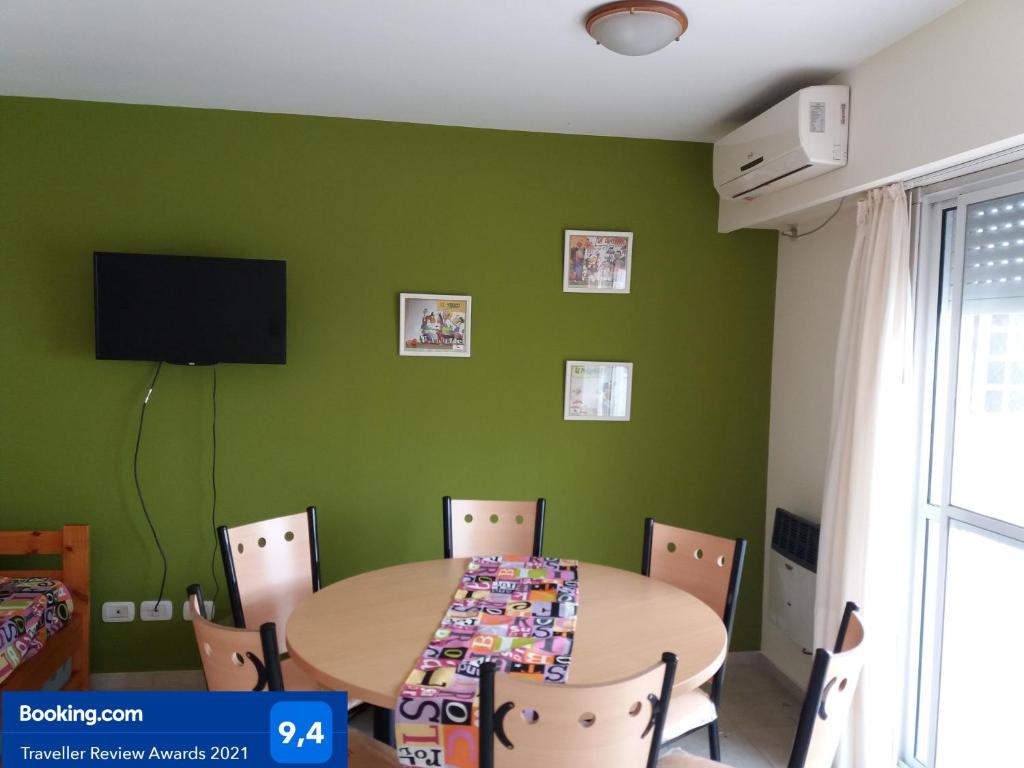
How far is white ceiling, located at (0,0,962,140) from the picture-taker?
2.22 meters

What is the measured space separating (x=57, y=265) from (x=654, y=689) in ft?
10.1

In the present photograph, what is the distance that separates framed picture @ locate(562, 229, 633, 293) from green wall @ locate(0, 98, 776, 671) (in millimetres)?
56

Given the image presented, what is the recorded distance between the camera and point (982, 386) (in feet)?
8.13

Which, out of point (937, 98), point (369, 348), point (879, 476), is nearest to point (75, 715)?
→ point (369, 348)

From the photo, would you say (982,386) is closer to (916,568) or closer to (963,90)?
(916,568)

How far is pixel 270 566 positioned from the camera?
2686mm

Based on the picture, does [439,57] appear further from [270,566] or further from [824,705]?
[824,705]

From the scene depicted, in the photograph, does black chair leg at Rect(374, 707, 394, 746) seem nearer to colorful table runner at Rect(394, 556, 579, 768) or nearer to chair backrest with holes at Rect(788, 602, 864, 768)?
colorful table runner at Rect(394, 556, 579, 768)

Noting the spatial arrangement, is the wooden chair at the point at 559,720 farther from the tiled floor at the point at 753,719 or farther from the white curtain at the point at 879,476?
the white curtain at the point at 879,476

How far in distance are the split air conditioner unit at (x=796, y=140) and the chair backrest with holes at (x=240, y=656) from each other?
2.41 meters

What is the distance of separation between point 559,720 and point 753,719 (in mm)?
2075

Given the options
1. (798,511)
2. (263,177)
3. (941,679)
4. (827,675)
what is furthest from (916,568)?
(263,177)

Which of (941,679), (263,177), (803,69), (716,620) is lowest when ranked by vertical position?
(941,679)

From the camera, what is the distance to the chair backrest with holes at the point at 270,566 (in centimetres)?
251
